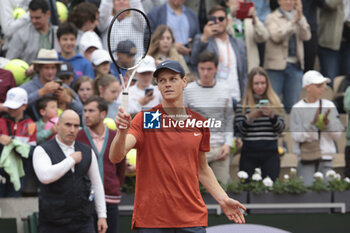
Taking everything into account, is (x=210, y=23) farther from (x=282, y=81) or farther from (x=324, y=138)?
(x=324, y=138)

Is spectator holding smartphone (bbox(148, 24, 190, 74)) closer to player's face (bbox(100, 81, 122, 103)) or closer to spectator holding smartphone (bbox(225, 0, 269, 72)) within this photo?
player's face (bbox(100, 81, 122, 103))

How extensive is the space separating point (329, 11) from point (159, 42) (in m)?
2.99

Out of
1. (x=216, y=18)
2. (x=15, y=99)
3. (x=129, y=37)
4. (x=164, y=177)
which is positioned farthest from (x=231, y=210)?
(x=216, y=18)

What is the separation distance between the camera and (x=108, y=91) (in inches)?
344

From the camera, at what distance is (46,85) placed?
831 centimetres

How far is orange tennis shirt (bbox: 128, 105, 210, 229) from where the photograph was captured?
5.17 meters

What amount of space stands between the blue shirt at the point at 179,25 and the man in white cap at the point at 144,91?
4.33 feet

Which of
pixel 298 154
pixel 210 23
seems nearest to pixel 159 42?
pixel 210 23

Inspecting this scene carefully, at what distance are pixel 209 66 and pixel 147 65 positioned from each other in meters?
0.74

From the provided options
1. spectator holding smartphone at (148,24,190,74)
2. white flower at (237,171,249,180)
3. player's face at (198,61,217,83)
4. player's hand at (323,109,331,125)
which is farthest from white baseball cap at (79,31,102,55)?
player's hand at (323,109,331,125)

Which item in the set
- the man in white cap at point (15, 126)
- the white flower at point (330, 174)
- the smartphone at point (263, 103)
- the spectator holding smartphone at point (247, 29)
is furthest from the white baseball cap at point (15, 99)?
the white flower at point (330, 174)

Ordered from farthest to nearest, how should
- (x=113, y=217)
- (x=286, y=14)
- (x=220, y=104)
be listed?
(x=286, y=14), (x=220, y=104), (x=113, y=217)

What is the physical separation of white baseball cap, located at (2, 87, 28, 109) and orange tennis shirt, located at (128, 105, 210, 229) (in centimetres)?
304

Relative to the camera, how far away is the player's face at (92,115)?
25.5 feet
